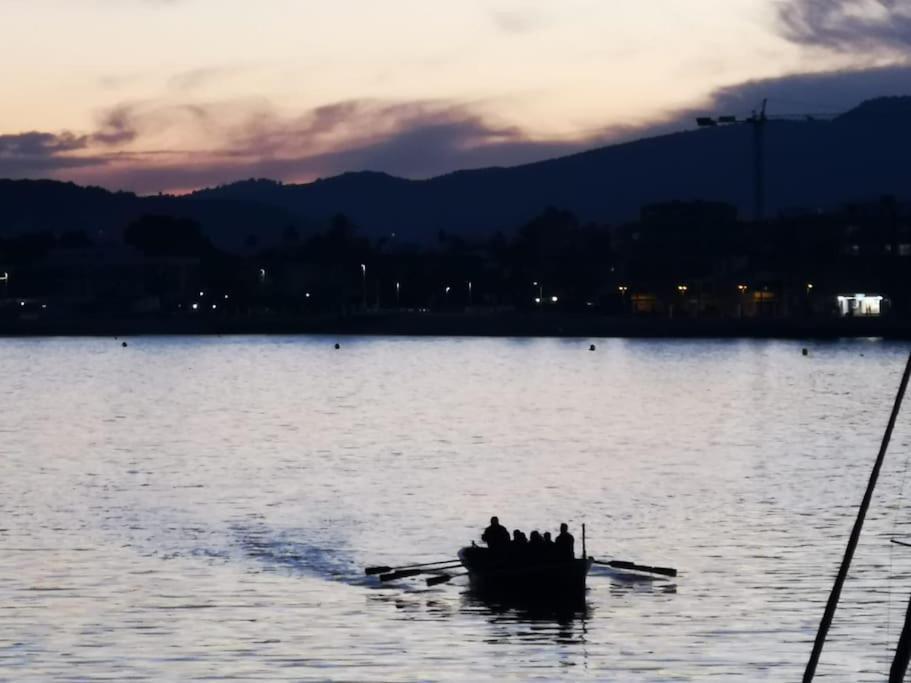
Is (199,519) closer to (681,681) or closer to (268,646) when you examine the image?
(268,646)

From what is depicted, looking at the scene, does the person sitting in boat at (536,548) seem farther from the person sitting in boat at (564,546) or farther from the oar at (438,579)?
the oar at (438,579)

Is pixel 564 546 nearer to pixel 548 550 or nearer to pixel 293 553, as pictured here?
pixel 548 550

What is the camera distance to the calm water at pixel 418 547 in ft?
164

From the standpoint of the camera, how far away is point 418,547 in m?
73.4

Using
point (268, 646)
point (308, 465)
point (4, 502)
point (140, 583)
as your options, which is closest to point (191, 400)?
point (308, 465)

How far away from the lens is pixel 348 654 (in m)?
50.3

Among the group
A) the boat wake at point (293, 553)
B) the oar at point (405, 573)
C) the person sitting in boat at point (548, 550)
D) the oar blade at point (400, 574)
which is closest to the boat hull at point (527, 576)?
the person sitting in boat at point (548, 550)

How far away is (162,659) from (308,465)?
66237mm

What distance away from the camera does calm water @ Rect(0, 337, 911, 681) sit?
1973 inches

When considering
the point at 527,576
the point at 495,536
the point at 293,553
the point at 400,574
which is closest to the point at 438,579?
the point at 400,574

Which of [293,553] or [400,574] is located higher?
[400,574]

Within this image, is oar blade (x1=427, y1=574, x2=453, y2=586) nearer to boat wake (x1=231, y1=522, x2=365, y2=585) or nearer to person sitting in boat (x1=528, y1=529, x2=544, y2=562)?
person sitting in boat (x1=528, y1=529, x2=544, y2=562)

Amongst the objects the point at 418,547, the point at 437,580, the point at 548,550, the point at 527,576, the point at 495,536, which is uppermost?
the point at 495,536

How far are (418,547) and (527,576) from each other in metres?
16.5
